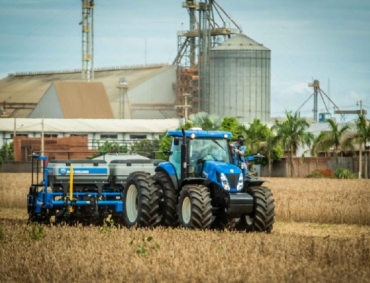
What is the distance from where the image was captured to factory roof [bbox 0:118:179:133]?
11012 cm

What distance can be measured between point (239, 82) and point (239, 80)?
0.24 m

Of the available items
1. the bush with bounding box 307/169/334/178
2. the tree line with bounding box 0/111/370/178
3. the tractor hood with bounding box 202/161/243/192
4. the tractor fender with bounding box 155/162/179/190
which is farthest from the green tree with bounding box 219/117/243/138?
the tractor hood with bounding box 202/161/243/192

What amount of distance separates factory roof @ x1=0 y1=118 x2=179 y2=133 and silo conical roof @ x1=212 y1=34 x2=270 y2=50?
37.7 feet

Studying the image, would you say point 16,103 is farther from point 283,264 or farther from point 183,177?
point 283,264

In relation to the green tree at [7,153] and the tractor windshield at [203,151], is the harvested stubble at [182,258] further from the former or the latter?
the green tree at [7,153]

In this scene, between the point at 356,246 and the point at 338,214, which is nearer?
the point at 356,246

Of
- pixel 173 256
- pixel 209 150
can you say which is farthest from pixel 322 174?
pixel 173 256

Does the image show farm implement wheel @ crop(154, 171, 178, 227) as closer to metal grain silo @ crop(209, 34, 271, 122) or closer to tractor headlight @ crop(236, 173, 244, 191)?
tractor headlight @ crop(236, 173, 244, 191)

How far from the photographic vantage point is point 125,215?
28.4 metres

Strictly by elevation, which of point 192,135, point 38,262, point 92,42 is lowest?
point 38,262

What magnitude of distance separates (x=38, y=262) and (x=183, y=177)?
28.7 feet

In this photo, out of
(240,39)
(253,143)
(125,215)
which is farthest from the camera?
(240,39)

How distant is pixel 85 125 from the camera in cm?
11294

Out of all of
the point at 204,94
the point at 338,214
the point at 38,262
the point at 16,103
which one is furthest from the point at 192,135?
the point at 16,103
